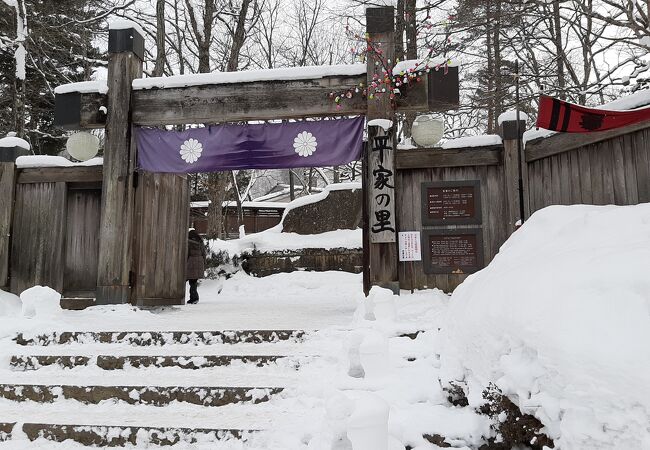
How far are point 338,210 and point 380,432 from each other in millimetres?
14474

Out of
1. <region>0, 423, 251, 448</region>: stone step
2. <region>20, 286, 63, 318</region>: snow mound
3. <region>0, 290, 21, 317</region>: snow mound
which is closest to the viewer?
<region>0, 423, 251, 448</region>: stone step

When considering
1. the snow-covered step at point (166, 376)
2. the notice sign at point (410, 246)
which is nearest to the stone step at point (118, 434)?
the snow-covered step at point (166, 376)

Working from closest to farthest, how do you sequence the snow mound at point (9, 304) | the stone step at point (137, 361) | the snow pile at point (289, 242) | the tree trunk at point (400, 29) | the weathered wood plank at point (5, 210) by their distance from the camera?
the stone step at point (137, 361) → the snow mound at point (9, 304) → the weathered wood plank at point (5, 210) → the tree trunk at point (400, 29) → the snow pile at point (289, 242)

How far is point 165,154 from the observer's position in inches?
335

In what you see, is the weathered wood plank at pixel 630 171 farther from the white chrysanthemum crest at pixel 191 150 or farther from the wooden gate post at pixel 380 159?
the white chrysanthemum crest at pixel 191 150

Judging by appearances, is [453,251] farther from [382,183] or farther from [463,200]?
[382,183]

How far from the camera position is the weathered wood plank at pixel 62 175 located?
884 cm

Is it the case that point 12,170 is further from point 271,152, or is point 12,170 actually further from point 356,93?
point 356,93

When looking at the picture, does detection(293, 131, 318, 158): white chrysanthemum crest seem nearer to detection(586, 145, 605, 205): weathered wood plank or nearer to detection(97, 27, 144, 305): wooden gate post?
detection(97, 27, 144, 305): wooden gate post

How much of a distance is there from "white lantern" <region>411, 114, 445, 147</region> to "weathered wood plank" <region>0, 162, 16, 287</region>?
24.3 ft

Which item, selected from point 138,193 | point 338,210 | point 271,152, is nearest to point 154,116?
point 138,193

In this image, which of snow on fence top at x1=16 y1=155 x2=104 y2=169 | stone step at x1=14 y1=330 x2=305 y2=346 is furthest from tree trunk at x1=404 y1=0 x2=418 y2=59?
stone step at x1=14 y1=330 x2=305 y2=346

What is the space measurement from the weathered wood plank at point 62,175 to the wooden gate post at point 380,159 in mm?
5045

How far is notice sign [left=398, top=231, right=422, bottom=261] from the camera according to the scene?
25.3 feet
